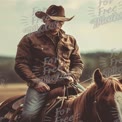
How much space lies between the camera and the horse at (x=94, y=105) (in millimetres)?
2877

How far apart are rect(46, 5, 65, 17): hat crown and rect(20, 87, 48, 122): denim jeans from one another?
0.47 metres

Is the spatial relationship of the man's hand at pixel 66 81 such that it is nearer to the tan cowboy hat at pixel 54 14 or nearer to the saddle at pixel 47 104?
the saddle at pixel 47 104

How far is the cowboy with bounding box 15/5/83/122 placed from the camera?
3068 mm

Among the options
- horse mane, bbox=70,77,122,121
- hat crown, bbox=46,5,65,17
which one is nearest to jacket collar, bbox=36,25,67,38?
hat crown, bbox=46,5,65,17

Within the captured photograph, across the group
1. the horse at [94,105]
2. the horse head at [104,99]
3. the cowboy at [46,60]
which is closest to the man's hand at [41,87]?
the cowboy at [46,60]

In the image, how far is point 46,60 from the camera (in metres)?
3.10

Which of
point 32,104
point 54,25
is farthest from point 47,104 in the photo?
point 54,25

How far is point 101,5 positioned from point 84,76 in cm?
48

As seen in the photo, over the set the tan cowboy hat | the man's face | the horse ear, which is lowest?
the horse ear

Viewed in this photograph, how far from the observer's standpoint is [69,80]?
3.07 metres

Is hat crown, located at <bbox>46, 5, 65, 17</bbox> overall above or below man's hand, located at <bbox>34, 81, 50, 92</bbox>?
above

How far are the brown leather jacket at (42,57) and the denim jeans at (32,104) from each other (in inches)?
2.6

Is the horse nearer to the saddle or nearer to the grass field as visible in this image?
the saddle

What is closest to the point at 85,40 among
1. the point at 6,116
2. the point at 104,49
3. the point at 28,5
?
the point at 104,49
